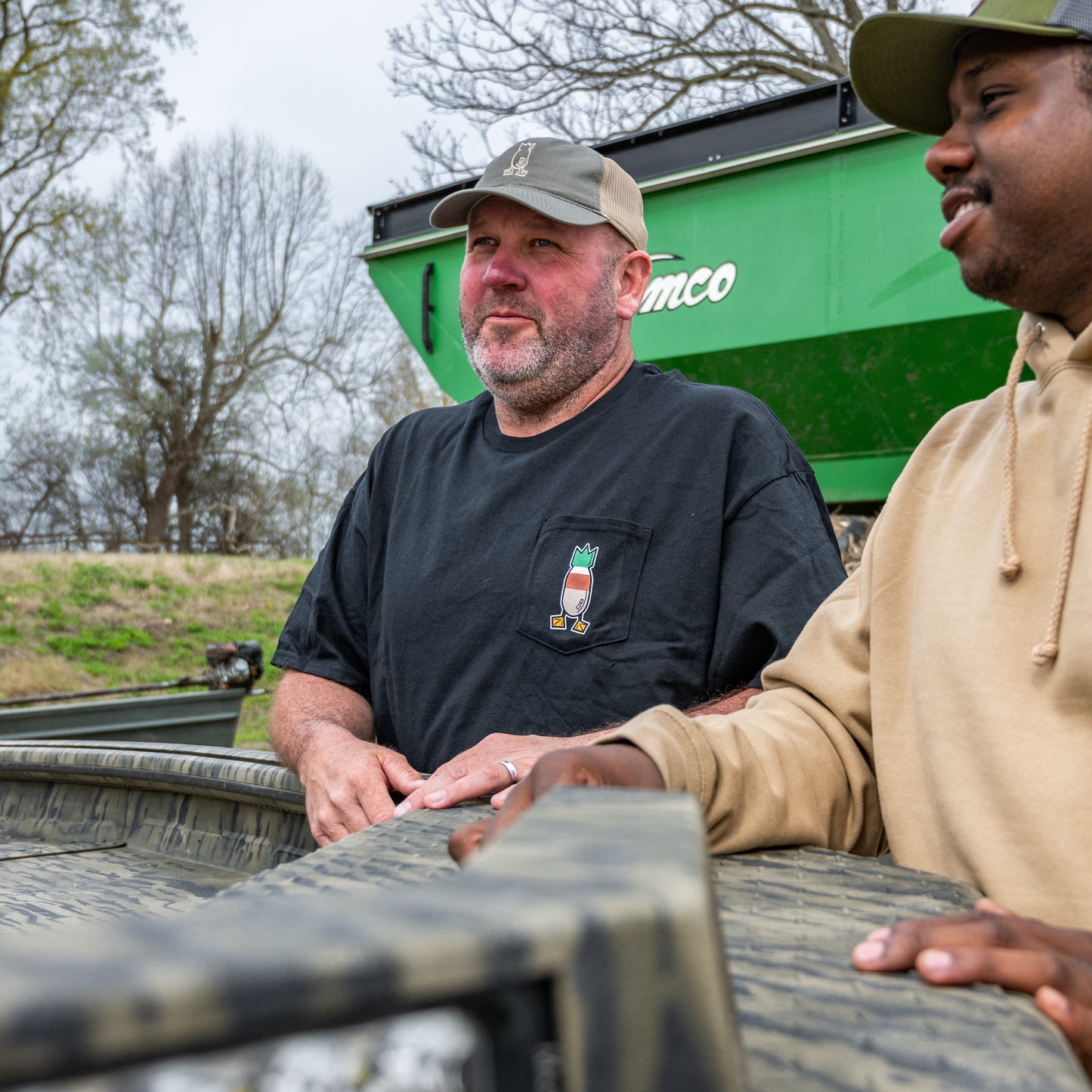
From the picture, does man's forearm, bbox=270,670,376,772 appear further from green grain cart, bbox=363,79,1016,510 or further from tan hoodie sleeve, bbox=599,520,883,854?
green grain cart, bbox=363,79,1016,510

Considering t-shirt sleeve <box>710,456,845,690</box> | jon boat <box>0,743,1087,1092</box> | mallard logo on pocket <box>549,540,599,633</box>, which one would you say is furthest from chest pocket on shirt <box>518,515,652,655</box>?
jon boat <box>0,743,1087,1092</box>

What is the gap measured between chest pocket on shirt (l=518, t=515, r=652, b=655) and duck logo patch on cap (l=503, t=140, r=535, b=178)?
747mm

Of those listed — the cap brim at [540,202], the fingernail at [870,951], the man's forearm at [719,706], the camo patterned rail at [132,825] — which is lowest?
the camo patterned rail at [132,825]

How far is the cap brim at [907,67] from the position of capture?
154cm

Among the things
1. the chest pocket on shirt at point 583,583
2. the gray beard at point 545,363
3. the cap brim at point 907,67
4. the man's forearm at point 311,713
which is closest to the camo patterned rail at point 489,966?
the cap brim at point 907,67

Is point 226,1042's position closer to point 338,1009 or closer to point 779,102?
point 338,1009

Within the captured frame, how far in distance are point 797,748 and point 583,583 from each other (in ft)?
2.80

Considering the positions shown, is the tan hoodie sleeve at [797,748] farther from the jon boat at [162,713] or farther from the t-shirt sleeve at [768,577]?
the jon boat at [162,713]

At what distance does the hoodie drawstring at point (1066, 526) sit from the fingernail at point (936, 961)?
0.48 m

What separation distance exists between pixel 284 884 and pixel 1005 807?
68cm

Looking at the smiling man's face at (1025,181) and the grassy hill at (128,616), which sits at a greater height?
the smiling man's face at (1025,181)

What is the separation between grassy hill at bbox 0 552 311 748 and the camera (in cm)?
1024

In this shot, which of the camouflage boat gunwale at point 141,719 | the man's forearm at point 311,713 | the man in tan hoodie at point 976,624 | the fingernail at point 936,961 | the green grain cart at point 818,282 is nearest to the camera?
the fingernail at point 936,961

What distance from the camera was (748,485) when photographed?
2.17 m
